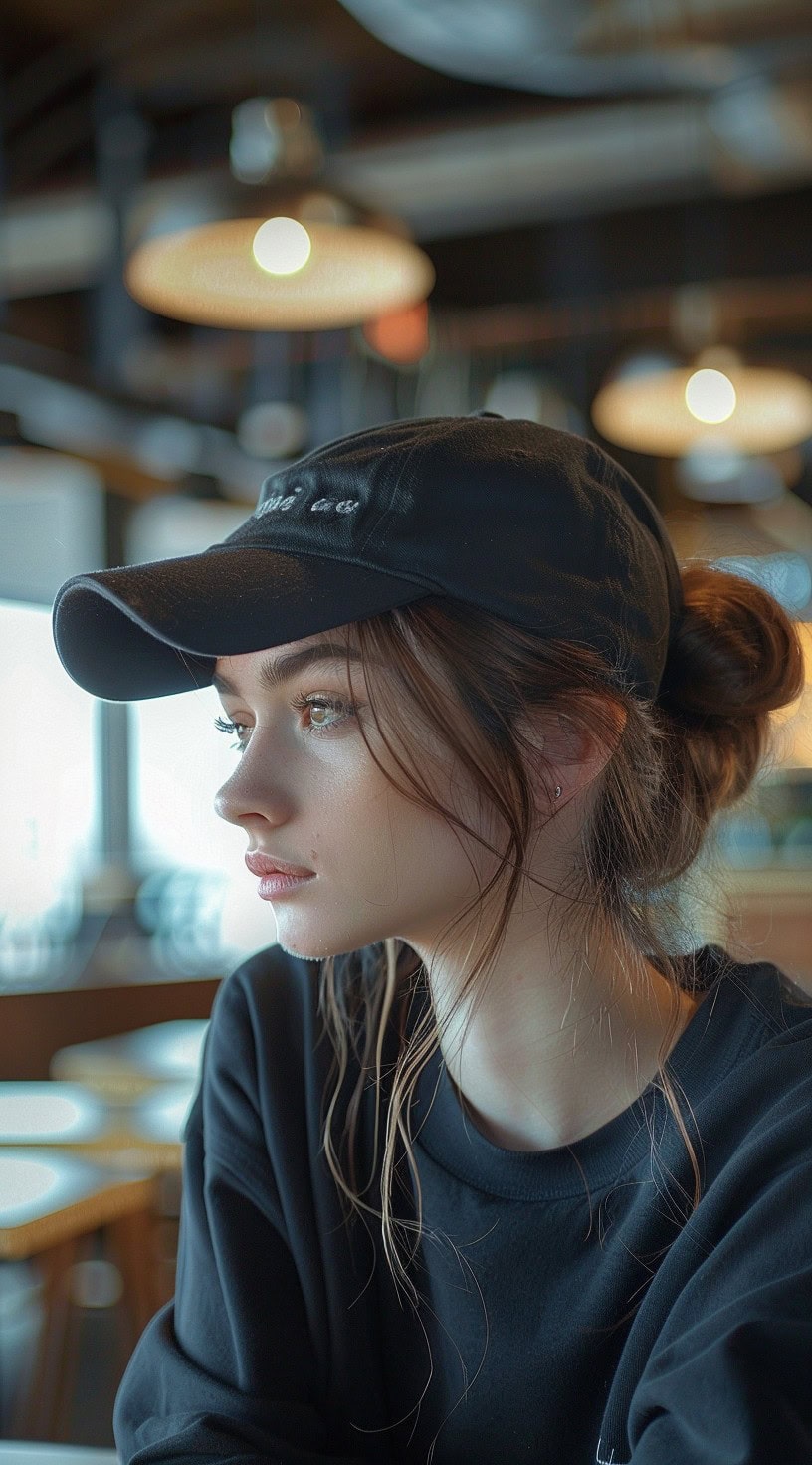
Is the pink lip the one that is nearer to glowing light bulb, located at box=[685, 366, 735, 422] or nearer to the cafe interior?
the cafe interior

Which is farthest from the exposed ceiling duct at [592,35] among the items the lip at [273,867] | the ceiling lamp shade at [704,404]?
the lip at [273,867]

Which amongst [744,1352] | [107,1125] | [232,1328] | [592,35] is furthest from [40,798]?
[744,1352]

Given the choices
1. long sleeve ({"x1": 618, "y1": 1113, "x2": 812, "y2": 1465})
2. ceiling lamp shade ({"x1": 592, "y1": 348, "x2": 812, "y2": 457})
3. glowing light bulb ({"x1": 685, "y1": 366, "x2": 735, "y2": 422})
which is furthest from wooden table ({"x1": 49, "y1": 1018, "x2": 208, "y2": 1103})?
glowing light bulb ({"x1": 685, "y1": 366, "x2": 735, "y2": 422})

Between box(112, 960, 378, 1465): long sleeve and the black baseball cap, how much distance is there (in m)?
0.43

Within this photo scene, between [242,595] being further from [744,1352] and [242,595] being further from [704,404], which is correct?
[704,404]

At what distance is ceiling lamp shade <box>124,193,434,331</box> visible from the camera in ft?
8.38

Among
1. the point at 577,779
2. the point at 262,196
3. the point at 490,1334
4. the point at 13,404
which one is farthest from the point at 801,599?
the point at 13,404

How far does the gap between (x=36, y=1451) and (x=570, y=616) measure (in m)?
0.73

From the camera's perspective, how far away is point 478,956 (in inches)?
40.9

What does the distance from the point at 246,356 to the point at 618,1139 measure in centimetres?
Answer: 612

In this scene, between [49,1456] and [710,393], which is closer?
[49,1456]

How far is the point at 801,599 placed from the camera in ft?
4.12

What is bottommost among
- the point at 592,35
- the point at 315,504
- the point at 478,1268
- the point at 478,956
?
the point at 478,1268

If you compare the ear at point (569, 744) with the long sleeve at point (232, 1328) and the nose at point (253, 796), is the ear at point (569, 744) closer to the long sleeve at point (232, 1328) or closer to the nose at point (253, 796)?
the nose at point (253, 796)
